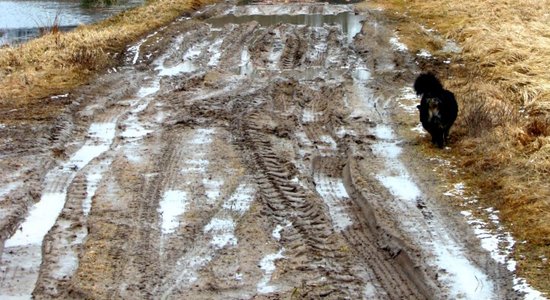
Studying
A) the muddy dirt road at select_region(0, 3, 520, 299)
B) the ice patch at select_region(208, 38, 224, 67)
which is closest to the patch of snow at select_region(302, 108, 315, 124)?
the muddy dirt road at select_region(0, 3, 520, 299)

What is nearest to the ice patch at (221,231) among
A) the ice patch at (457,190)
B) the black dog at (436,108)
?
the ice patch at (457,190)

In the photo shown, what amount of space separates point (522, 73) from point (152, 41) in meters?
9.04

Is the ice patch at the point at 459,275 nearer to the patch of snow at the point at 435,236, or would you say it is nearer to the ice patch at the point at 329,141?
the patch of snow at the point at 435,236

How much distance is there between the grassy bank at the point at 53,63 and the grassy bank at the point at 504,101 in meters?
6.57

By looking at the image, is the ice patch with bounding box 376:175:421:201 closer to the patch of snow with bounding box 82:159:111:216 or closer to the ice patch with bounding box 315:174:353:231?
the ice patch with bounding box 315:174:353:231

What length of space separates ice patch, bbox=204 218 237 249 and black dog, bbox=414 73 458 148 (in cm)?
370

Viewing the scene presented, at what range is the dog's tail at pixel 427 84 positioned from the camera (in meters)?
10.9

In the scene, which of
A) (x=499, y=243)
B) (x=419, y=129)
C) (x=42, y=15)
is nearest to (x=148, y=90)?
(x=419, y=129)

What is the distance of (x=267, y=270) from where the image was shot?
7340 millimetres

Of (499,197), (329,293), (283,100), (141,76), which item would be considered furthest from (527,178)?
(141,76)

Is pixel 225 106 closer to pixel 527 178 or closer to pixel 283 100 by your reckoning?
pixel 283 100

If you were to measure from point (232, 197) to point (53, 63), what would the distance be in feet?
26.6

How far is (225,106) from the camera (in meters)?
13.2

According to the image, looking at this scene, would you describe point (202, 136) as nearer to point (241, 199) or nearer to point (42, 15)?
point (241, 199)
